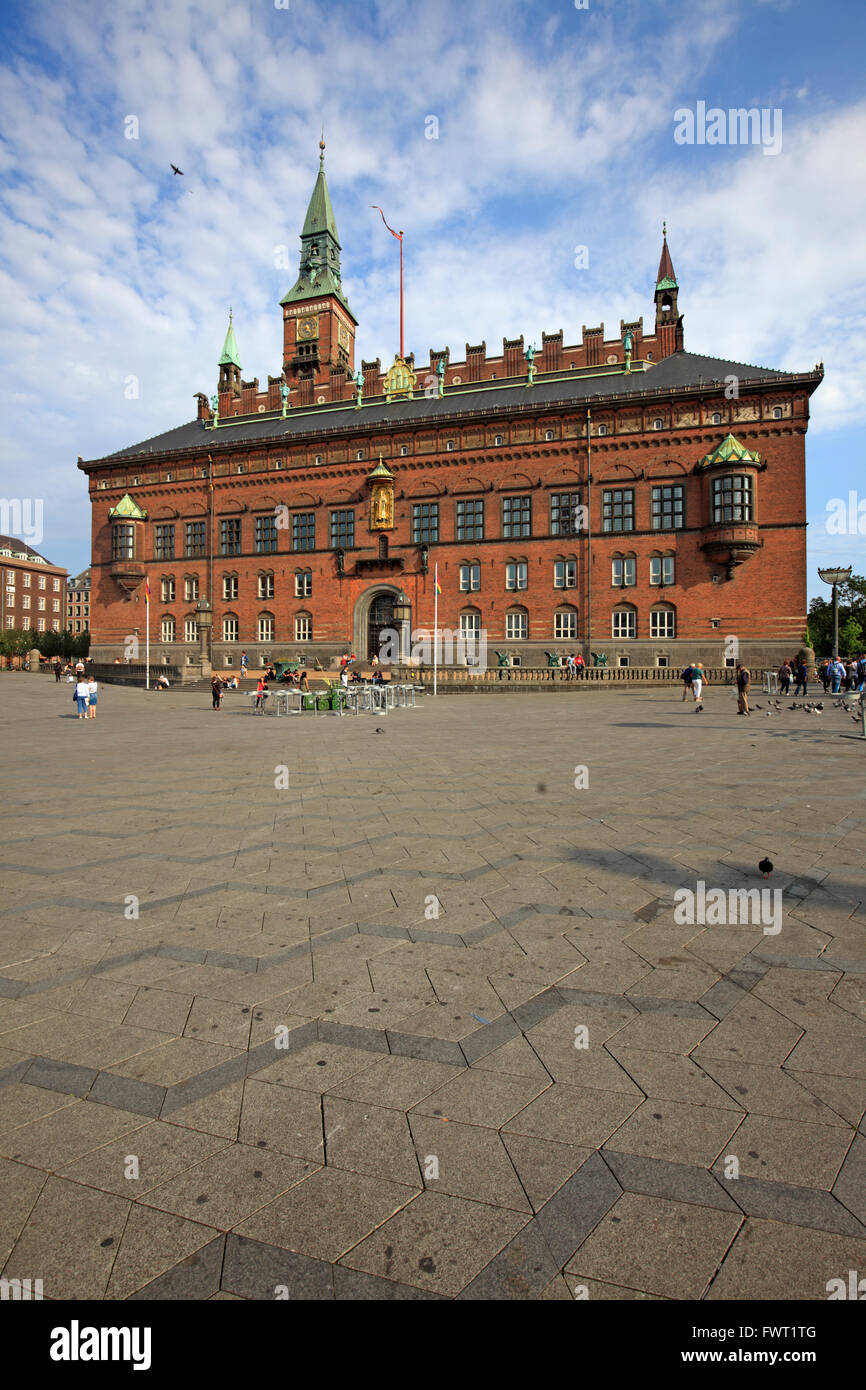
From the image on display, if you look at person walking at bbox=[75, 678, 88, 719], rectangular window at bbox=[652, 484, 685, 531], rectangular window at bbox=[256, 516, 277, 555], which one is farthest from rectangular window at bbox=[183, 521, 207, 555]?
rectangular window at bbox=[652, 484, 685, 531]

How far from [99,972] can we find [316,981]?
1.26 m

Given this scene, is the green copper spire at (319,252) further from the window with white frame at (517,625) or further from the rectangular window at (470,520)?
the window with white frame at (517,625)

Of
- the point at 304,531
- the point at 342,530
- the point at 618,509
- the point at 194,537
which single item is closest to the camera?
the point at 618,509

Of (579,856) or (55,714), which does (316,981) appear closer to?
(579,856)

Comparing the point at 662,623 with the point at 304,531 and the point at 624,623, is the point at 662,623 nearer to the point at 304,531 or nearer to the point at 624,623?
the point at 624,623

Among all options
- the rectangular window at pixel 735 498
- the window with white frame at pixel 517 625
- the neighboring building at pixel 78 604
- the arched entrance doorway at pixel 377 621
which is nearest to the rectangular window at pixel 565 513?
the window with white frame at pixel 517 625

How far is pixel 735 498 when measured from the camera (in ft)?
119

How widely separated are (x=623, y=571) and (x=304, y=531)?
72.8 feet

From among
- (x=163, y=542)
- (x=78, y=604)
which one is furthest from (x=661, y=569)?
(x=78, y=604)

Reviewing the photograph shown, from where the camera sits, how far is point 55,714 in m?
23.8
